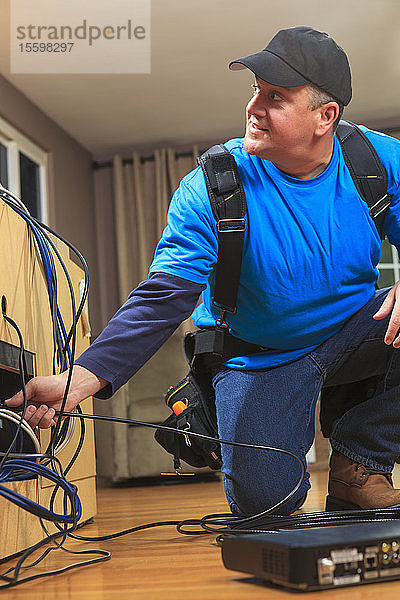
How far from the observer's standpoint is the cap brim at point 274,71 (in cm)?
130

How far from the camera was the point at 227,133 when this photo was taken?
5.00 m

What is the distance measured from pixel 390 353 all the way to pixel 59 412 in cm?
76

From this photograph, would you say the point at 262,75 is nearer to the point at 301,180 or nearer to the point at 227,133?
the point at 301,180

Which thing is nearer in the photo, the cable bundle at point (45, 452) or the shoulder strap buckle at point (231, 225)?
Result: the cable bundle at point (45, 452)

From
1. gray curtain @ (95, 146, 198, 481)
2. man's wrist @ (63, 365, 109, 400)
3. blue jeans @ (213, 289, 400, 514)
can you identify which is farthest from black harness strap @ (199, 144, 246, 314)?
gray curtain @ (95, 146, 198, 481)

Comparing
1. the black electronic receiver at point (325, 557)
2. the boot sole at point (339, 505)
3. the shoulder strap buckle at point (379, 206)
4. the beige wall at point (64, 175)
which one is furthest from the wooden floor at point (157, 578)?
the beige wall at point (64, 175)

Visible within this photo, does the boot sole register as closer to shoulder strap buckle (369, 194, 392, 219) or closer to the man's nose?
shoulder strap buckle (369, 194, 392, 219)

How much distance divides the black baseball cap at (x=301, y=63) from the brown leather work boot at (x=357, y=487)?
0.74 metres

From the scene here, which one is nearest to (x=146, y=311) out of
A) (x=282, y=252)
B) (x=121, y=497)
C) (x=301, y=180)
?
(x=282, y=252)

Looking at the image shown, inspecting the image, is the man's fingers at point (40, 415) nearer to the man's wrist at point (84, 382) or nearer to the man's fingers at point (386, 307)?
the man's wrist at point (84, 382)

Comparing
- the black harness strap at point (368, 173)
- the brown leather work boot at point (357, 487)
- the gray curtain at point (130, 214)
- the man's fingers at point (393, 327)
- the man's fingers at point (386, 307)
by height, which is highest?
the gray curtain at point (130, 214)

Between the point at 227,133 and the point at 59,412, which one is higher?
the point at 227,133

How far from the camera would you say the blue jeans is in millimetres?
1422

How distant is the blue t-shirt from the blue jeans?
0.04 meters
